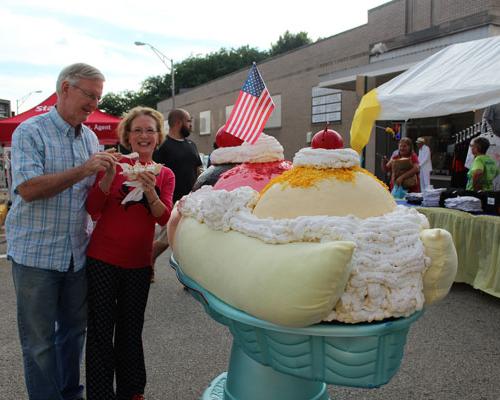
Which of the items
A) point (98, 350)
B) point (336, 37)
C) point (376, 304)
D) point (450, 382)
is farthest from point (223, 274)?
point (336, 37)

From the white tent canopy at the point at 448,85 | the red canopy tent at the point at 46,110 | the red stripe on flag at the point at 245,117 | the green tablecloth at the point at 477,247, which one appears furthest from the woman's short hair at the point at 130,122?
the red canopy tent at the point at 46,110

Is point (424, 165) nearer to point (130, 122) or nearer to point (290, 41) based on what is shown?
point (130, 122)

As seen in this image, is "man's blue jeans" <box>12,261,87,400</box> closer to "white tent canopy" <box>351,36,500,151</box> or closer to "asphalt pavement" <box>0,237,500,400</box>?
"asphalt pavement" <box>0,237,500,400</box>

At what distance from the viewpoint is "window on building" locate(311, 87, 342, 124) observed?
A: 18750 millimetres

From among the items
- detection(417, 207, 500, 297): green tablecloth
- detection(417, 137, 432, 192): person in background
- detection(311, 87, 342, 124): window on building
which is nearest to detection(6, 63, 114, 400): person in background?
detection(417, 207, 500, 297): green tablecloth

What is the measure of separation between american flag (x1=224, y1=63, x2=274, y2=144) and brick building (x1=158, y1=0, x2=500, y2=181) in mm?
5442

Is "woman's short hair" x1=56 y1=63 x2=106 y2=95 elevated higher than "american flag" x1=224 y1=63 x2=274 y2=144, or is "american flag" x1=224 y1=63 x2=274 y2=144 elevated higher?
"woman's short hair" x1=56 y1=63 x2=106 y2=95

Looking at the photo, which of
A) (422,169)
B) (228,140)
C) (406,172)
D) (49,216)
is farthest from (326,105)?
(49,216)

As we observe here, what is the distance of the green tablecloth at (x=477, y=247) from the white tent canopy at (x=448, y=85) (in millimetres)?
1142

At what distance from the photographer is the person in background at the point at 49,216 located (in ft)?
6.70

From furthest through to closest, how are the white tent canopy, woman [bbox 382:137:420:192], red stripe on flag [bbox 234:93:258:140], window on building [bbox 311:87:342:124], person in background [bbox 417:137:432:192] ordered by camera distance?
window on building [bbox 311:87:342:124]
person in background [bbox 417:137:432:192]
woman [bbox 382:137:420:192]
the white tent canopy
red stripe on flag [bbox 234:93:258:140]

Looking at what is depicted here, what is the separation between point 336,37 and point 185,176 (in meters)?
16.7

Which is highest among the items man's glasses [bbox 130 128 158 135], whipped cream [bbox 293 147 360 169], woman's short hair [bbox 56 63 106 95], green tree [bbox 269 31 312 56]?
green tree [bbox 269 31 312 56]

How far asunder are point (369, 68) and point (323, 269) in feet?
43.5
